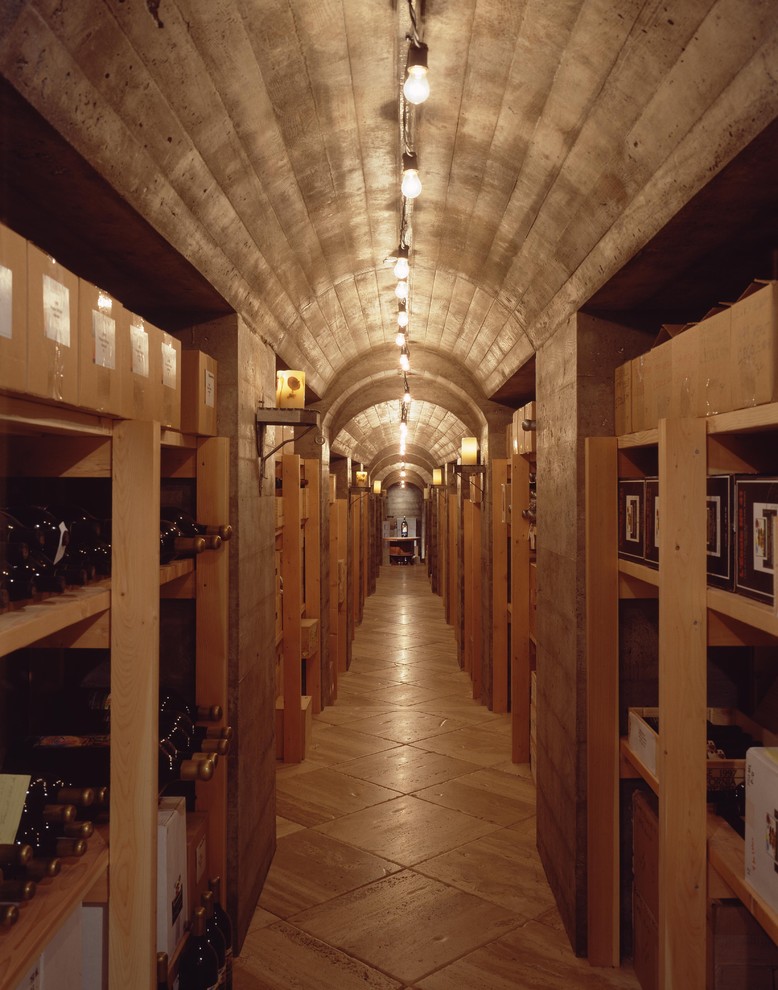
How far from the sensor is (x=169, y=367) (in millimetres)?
2506

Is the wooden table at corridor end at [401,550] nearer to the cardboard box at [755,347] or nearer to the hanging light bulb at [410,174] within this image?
the hanging light bulb at [410,174]

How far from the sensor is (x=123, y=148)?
1.97 m

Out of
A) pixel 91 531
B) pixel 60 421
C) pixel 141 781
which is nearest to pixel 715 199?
pixel 60 421

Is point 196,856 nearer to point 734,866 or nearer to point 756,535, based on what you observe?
point 734,866

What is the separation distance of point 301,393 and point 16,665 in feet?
7.63

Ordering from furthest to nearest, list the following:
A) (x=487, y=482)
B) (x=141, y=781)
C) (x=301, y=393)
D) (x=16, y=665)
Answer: (x=487, y=482) → (x=301, y=393) → (x=16, y=665) → (x=141, y=781)

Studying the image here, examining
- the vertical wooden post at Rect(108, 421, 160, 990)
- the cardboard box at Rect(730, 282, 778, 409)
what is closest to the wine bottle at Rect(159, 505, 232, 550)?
the vertical wooden post at Rect(108, 421, 160, 990)

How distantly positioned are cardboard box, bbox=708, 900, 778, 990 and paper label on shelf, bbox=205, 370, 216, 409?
244cm

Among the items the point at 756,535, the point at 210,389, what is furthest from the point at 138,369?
the point at 756,535

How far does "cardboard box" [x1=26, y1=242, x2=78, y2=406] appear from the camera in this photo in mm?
1525

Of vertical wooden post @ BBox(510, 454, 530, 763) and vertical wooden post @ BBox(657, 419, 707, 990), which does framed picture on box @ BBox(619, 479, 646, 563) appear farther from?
vertical wooden post @ BBox(510, 454, 530, 763)

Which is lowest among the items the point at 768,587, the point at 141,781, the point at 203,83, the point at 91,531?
the point at 141,781

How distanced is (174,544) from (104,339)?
0.90m

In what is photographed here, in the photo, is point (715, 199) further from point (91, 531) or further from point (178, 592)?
point (178, 592)
